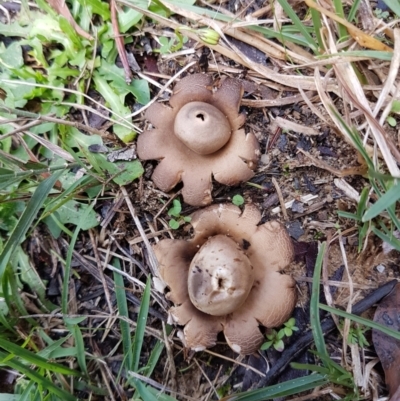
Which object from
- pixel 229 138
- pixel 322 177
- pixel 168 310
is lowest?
pixel 168 310

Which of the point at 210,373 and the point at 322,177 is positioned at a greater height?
the point at 322,177

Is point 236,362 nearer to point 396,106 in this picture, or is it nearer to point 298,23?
point 396,106

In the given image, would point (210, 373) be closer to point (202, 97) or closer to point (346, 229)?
point (346, 229)

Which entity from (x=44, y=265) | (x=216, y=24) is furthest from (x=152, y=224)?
(x=216, y=24)

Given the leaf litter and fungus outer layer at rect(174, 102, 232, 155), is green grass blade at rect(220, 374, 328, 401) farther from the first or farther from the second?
fungus outer layer at rect(174, 102, 232, 155)

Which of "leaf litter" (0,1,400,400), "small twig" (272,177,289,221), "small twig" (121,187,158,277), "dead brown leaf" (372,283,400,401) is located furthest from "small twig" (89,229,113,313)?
"dead brown leaf" (372,283,400,401)

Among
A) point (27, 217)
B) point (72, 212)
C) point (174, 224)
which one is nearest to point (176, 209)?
point (174, 224)
